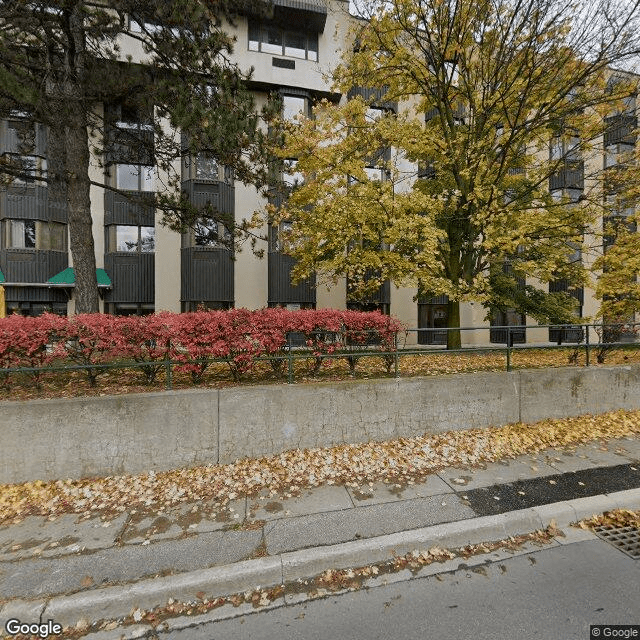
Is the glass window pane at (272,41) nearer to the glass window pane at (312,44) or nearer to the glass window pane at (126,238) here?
the glass window pane at (312,44)

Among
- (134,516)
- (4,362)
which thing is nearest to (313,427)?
(134,516)

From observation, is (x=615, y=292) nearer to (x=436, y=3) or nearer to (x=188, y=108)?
(x=436, y=3)

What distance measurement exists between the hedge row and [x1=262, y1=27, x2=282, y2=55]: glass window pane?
16.7 meters

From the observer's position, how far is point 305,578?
10.00 feet

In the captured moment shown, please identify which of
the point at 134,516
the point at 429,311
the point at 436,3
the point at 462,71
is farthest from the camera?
the point at 429,311

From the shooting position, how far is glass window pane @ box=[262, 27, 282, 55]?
16016 millimetres

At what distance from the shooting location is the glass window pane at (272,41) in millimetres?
16016

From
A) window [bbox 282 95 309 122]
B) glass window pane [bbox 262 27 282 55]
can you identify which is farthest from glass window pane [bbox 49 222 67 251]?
glass window pane [bbox 262 27 282 55]

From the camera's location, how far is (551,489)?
4.28 m

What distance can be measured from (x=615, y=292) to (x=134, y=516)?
11.6 metres

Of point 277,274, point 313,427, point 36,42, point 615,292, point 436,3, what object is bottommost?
point 313,427

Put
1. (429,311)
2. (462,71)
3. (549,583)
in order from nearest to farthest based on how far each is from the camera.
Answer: (549,583)
(462,71)
(429,311)

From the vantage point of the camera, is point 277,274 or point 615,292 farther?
point 277,274

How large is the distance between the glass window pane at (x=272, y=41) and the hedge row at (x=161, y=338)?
16.7 m
